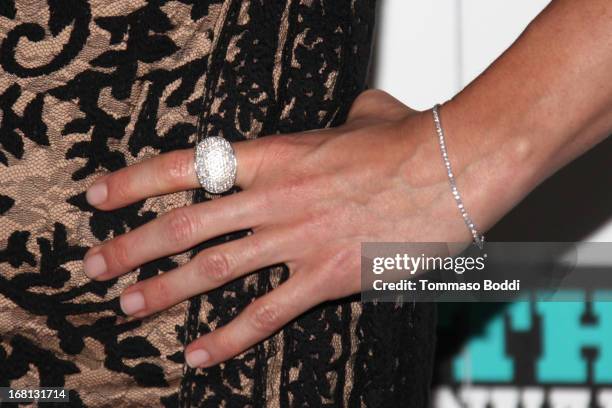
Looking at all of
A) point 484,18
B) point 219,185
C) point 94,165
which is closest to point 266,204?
point 219,185

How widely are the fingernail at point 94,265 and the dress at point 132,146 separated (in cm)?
1

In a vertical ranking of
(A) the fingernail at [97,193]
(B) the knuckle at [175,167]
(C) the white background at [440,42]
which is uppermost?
(C) the white background at [440,42]

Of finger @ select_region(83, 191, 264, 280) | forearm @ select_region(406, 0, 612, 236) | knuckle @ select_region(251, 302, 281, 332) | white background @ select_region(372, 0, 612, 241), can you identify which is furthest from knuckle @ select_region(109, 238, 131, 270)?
white background @ select_region(372, 0, 612, 241)

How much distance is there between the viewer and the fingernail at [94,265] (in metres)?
0.70

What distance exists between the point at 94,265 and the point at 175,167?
11 cm

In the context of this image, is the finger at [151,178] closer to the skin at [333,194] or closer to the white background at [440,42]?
the skin at [333,194]

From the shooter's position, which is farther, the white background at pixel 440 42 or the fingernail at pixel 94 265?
the white background at pixel 440 42

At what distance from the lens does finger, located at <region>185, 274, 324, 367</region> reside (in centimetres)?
72

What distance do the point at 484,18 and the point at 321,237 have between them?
2.37ft

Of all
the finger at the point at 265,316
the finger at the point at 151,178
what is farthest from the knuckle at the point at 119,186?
the finger at the point at 265,316

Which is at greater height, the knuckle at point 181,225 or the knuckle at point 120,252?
the knuckle at point 181,225

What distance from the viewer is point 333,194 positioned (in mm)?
724

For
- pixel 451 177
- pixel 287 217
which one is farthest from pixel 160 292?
pixel 451 177

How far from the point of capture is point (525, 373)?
1.39 m
